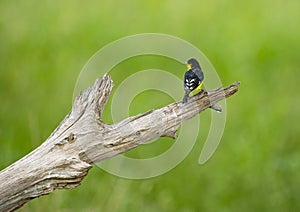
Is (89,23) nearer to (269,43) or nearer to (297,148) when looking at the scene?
(269,43)

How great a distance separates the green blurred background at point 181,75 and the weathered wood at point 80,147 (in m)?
Result: 1.23

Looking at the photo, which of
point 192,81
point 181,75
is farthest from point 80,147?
point 181,75

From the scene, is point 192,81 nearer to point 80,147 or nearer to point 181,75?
point 80,147

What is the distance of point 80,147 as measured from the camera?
1945 mm

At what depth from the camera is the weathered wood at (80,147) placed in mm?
1924

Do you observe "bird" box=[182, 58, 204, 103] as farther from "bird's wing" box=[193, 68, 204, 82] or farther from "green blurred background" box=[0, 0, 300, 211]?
"green blurred background" box=[0, 0, 300, 211]

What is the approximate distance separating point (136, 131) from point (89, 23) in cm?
269

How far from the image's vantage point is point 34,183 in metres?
1.93

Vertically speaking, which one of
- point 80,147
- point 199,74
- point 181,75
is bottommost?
point 80,147

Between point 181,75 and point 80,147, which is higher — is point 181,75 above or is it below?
above

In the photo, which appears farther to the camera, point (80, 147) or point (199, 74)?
point (199, 74)

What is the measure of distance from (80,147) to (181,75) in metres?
2.32

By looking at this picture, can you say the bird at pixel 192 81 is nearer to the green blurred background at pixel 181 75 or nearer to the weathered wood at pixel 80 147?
the weathered wood at pixel 80 147

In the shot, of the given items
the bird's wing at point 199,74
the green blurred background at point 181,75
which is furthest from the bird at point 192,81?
the green blurred background at point 181,75
